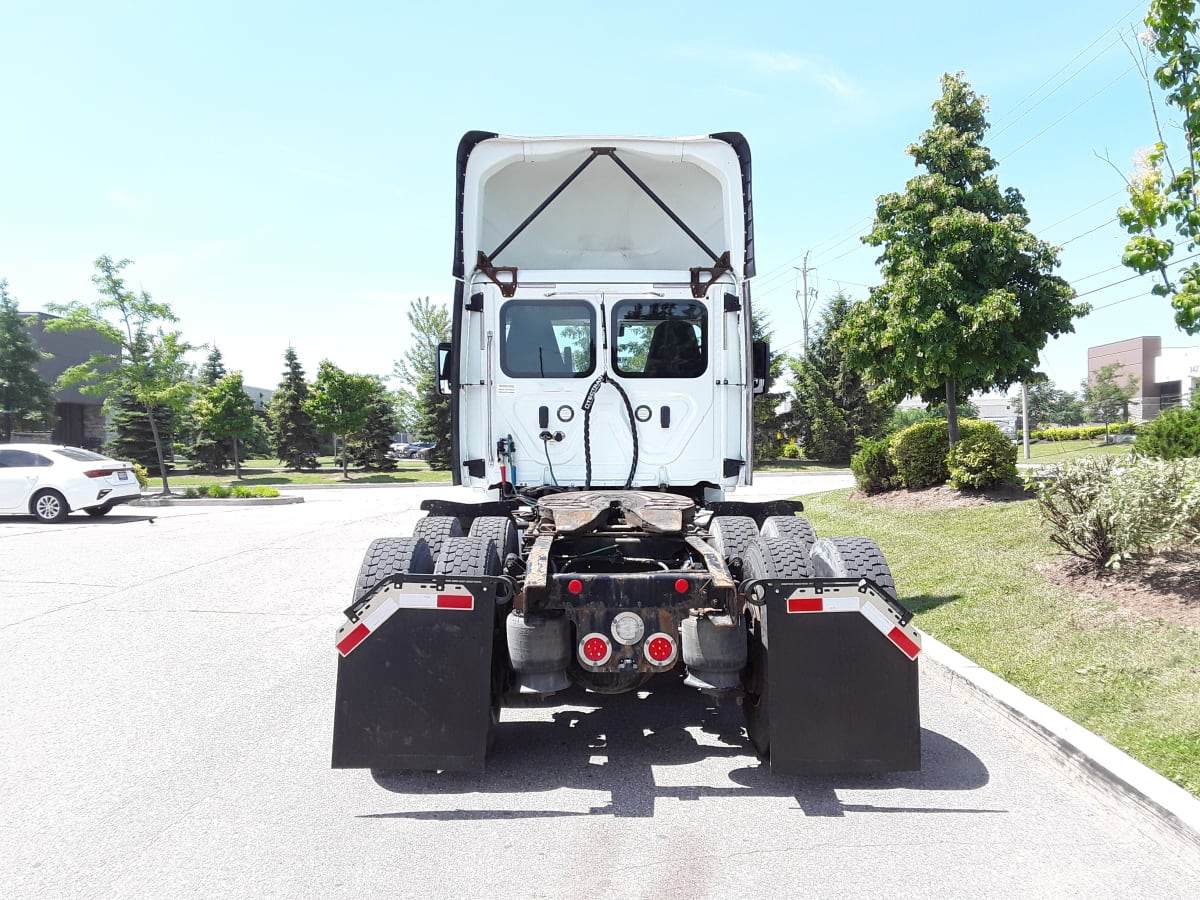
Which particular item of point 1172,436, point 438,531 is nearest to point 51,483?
point 438,531

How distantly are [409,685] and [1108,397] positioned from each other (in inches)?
2657

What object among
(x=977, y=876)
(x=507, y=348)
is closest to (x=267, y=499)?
(x=507, y=348)

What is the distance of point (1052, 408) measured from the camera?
253 ft

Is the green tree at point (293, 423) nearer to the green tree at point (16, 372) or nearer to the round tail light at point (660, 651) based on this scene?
the green tree at point (16, 372)

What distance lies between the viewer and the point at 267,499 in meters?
21.6

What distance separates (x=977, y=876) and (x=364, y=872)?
88.9 inches

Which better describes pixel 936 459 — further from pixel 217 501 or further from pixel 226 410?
pixel 226 410

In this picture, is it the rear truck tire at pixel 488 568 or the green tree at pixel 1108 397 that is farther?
the green tree at pixel 1108 397

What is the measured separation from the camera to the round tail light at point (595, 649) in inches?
150

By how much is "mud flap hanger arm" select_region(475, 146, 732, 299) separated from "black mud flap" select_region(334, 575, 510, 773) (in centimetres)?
306

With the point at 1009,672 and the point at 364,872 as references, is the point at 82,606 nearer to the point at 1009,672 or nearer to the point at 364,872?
the point at 364,872

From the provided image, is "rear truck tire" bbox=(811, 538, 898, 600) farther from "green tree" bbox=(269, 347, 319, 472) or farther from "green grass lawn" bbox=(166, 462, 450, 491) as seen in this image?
"green tree" bbox=(269, 347, 319, 472)

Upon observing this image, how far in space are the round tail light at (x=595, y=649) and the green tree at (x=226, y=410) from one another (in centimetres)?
3432

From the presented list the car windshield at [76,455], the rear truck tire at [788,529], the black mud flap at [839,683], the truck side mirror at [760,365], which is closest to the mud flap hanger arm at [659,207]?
the truck side mirror at [760,365]
